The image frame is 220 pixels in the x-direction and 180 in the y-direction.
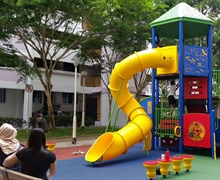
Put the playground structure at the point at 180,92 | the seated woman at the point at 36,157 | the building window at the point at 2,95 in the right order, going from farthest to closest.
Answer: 1. the building window at the point at 2,95
2. the playground structure at the point at 180,92
3. the seated woman at the point at 36,157

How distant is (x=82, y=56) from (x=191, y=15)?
471 inches

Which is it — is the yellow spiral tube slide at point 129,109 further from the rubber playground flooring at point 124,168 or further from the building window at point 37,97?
the building window at point 37,97

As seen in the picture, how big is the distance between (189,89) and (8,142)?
34.2 feet

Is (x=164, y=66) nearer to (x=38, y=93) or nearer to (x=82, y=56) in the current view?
(x=82, y=56)

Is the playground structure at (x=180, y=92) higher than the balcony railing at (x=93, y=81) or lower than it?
lower

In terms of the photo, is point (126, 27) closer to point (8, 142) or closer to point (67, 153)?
point (67, 153)

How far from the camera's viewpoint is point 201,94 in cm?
1330

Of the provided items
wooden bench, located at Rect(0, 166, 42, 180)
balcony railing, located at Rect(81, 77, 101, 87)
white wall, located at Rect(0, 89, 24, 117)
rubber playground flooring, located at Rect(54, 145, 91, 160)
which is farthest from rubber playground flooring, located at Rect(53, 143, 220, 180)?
balcony railing, located at Rect(81, 77, 101, 87)

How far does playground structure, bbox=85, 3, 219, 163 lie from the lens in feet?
38.7

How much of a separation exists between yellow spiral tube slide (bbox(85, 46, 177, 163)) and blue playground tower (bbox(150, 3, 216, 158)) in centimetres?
66

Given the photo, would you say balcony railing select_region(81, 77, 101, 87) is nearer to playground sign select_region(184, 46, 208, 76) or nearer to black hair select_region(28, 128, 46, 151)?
playground sign select_region(184, 46, 208, 76)

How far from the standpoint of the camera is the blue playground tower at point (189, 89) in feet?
39.9

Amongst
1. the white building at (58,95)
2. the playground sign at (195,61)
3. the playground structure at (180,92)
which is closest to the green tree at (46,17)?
the playground structure at (180,92)

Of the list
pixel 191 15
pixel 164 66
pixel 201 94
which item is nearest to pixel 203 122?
pixel 201 94
